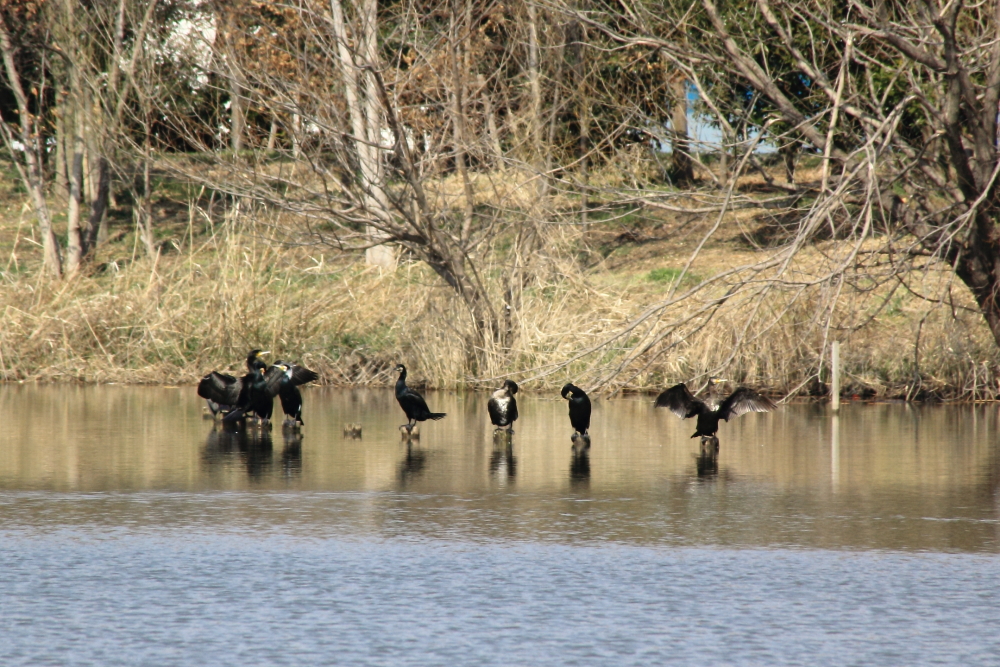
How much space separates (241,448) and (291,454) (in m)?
0.74

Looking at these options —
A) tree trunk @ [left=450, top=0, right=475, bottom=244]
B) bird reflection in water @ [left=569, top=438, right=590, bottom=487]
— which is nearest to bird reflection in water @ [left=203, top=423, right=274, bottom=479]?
bird reflection in water @ [left=569, top=438, right=590, bottom=487]

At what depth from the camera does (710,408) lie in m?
12.3

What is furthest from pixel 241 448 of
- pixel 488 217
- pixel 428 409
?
pixel 488 217

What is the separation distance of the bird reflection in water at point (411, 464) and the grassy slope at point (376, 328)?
625cm

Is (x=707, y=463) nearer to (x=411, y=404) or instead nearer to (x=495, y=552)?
(x=411, y=404)

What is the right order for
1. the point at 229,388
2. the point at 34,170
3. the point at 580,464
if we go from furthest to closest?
the point at 34,170 < the point at 229,388 < the point at 580,464

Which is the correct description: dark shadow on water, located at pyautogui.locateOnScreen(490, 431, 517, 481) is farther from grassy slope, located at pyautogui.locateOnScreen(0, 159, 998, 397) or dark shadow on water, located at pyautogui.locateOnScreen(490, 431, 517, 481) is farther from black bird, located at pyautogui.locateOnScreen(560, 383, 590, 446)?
grassy slope, located at pyautogui.locateOnScreen(0, 159, 998, 397)

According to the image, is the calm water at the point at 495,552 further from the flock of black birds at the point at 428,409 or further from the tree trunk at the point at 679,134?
the tree trunk at the point at 679,134

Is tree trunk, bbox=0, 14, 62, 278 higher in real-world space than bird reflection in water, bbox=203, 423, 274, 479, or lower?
higher

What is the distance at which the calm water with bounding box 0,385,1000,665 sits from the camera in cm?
552

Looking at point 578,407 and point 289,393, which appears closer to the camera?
point 578,407

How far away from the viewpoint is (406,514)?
331 inches

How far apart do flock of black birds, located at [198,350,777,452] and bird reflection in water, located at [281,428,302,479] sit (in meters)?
Answer: 0.41

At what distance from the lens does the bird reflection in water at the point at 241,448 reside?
10.9 m
